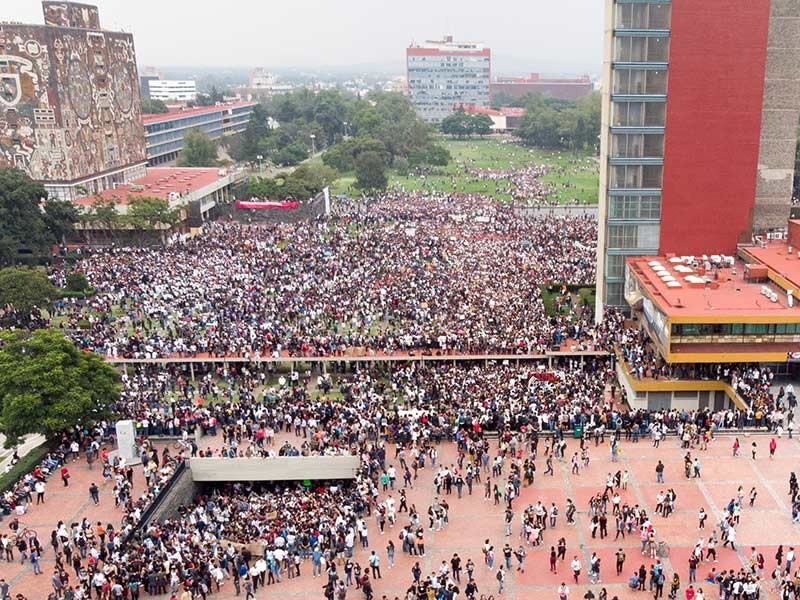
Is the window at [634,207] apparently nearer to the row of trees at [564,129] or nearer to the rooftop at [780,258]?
the rooftop at [780,258]

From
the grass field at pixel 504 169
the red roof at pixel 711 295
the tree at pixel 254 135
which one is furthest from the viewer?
the tree at pixel 254 135

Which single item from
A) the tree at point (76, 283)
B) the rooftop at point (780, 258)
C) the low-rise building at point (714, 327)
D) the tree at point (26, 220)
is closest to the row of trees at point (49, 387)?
the tree at point (76, 283)

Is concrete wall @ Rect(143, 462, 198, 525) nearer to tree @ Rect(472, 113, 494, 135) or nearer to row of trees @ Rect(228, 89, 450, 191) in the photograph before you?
row of trees @ Rect(228, 89, 450, 191)

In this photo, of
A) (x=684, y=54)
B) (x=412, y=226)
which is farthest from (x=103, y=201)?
(x=684, y=54)

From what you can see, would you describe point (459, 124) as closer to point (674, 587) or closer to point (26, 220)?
point (26, 220)

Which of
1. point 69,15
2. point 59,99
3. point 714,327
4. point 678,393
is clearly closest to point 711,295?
point 714,327

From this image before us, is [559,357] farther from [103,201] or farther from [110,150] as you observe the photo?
[110,150]
